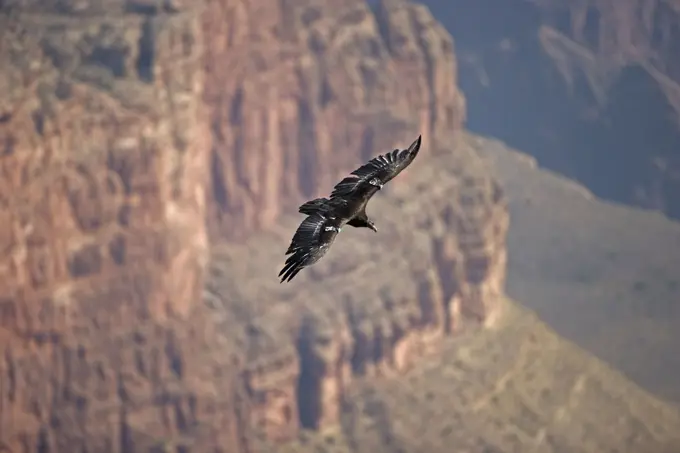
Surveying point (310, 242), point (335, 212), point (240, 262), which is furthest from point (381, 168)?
point (240, 262)

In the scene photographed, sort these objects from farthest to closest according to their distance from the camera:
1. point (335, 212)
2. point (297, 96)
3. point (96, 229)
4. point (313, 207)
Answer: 1. point (297, 96)
2. point (96, 229)
3. point (335, 212)
4. point (313, 207)

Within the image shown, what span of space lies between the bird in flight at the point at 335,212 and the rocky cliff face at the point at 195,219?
323 feet

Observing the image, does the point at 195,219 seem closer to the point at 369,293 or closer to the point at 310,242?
the point at 369,293

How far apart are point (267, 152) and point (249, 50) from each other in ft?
33.0

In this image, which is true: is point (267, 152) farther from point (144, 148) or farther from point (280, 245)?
point (144, 148)

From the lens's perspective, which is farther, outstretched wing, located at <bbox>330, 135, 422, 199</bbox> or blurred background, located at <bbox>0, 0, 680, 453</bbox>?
blurred background, located at <bbox>0, 0, 680, 453</bbox>

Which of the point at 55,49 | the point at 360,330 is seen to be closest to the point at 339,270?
the point at 360,330

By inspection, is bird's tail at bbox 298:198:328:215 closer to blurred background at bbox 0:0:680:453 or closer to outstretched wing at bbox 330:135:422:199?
outstretched wing at bbox 330:135:422:199

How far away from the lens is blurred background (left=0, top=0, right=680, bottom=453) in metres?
163

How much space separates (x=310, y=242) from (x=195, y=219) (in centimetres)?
12097

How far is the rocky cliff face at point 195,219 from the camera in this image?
161750 mm

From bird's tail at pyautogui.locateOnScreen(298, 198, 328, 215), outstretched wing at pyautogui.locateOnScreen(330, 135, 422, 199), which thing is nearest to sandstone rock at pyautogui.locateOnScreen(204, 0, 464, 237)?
outstretched wing at pyautogui.locateOnScreen(330, 135, 422, 199)

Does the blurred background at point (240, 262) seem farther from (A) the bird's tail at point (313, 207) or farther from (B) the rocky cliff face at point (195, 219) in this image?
(A) the bird's tail at point (313, 207)

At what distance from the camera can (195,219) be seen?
584 ft
